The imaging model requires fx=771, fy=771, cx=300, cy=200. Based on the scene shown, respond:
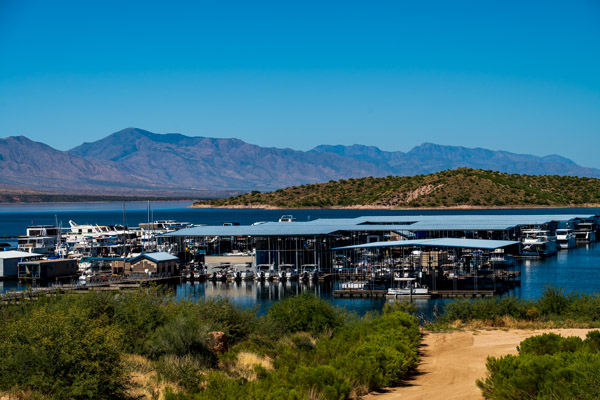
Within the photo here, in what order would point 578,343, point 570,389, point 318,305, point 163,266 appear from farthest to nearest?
1. point 163,266
2. point 318,305
3. point 578,343
4. point 570,389

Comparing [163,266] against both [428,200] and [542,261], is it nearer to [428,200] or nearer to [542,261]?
[542,261]

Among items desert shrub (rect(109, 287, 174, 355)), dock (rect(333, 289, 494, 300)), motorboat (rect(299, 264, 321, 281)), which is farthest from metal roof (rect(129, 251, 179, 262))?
desert shrub (rect(109, 287, 174, 355))

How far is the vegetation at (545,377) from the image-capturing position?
1441 cm

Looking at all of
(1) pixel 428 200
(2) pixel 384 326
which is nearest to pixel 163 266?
(2) pixel 384 326

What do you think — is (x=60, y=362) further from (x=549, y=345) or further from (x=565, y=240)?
(x=565, y=240)

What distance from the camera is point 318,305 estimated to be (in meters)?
29.0

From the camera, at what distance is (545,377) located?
16.0 metres

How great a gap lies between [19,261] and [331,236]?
91.3 ft

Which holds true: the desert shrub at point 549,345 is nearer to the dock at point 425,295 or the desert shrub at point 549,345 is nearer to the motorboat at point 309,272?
the dock at point 425,295

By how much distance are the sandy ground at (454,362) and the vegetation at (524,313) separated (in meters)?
2.46

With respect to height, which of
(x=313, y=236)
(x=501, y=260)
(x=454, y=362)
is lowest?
(x=501, y=260)

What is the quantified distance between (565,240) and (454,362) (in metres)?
66.9

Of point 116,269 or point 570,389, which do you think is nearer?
point 570,389

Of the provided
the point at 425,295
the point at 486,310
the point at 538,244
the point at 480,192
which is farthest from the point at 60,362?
the point at 480,192
